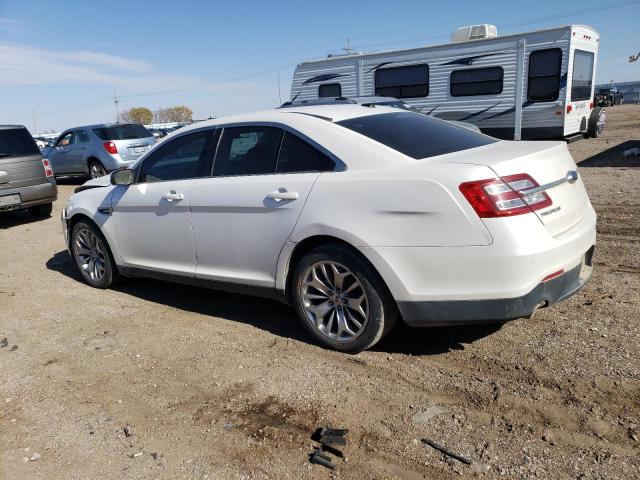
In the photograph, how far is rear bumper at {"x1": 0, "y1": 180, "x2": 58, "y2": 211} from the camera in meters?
9.08

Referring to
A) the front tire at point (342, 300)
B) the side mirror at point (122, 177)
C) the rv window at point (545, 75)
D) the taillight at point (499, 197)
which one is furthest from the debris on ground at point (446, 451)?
the rv window at point (545, 75)

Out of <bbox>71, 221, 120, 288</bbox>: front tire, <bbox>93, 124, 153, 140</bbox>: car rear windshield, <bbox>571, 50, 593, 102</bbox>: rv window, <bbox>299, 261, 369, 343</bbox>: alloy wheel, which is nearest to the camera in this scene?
<bbox>299, 261, 369, 343</bbox>: alloy wheel

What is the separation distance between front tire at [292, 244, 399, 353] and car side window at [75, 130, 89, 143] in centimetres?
1245

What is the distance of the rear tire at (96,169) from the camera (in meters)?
14.2

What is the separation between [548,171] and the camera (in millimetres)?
3379

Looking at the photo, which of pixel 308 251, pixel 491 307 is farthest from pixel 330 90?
pixel 491 307

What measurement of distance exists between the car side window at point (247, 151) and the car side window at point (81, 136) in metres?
11.5

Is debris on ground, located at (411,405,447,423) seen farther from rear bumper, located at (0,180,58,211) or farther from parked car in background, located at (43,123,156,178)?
parked car in background, located at (43,123,156,178)

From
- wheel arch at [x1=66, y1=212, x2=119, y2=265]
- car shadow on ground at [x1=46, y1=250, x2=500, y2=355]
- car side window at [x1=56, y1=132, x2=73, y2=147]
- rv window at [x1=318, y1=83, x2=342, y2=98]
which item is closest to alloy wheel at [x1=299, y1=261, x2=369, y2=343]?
car shadow on ground at [x1=46, y1=250, x2=500, y2=355]

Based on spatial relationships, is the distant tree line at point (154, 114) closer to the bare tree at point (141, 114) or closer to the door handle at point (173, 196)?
the bare tree at point (141, 114)

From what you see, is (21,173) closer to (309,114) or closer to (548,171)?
(309,114)

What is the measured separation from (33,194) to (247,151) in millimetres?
6676

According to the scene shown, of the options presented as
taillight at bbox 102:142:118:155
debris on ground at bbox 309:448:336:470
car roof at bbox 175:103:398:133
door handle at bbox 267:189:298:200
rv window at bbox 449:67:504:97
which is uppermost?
rv window at bbox 449:67:504:97

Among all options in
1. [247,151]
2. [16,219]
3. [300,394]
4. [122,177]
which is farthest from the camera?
[16,219]
